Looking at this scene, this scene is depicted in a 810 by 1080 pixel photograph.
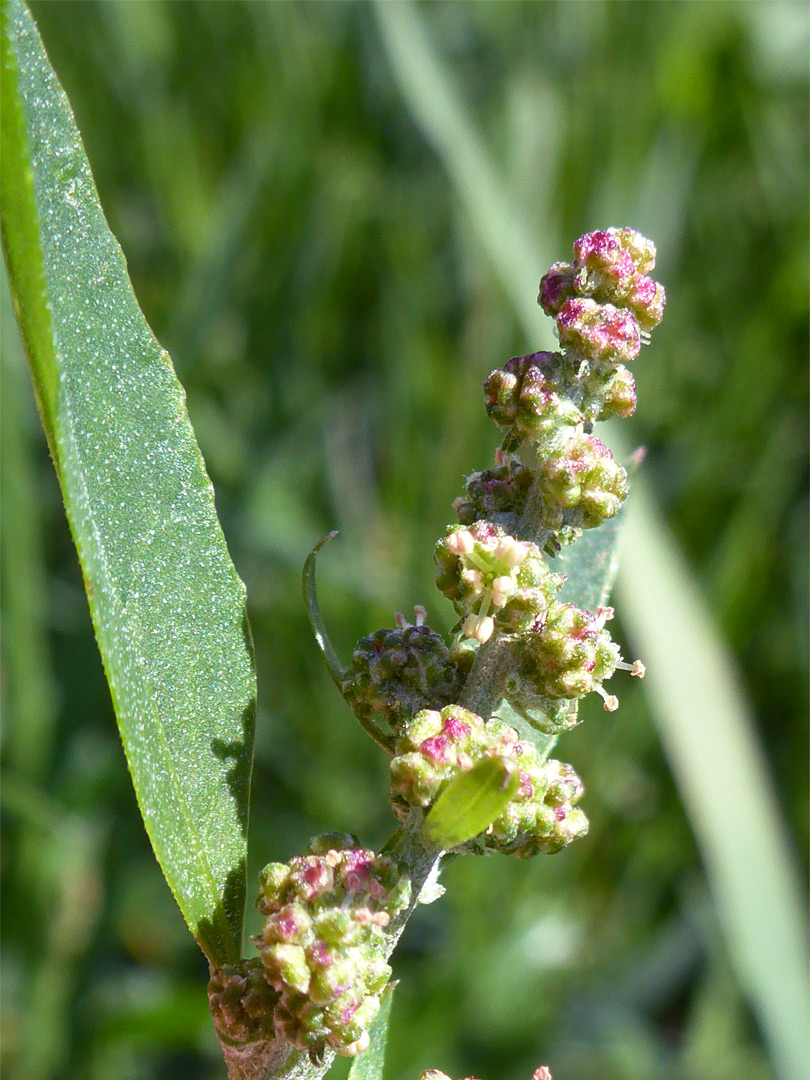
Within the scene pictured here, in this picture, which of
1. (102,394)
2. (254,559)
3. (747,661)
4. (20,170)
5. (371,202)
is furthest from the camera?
(371,202)

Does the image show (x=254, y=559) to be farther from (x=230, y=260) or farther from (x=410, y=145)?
(x=410, y=145)

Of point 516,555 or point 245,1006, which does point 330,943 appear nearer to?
point 245,1006

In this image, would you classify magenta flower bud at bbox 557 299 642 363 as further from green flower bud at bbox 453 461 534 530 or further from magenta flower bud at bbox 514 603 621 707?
magenta flower bud at bbox 514 603 621 707

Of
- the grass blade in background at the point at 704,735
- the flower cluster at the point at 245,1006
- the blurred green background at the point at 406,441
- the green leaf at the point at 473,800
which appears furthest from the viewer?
the blurred green background at the point at 406,441

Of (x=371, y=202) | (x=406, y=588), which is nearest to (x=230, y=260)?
(x=371, y=202)

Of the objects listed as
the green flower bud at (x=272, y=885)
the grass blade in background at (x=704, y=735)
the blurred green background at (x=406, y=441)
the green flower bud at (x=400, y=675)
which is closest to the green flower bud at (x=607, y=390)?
the green flower bud at (x=400, y=675)

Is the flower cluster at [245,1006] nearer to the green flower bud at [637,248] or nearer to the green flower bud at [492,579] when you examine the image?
the green flower bud at [492,579]

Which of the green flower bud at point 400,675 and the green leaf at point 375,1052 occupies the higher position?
the green flower bud at point 400,675

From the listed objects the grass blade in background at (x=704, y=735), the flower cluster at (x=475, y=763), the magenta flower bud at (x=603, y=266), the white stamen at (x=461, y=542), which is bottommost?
the grass blade in background at (x=704, y=735)
